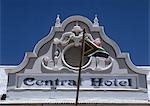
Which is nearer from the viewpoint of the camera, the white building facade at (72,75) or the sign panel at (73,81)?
the white building facade at (72,75)

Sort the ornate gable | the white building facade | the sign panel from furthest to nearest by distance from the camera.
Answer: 1. the sign panel
2. the ornate gable
3. the white building facade

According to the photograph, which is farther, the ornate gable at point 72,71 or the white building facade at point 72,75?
the ornate gable at point 72,71

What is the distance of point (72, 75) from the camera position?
656 inches

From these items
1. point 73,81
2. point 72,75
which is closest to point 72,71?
point 72,75

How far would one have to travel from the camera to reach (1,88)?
1778cm

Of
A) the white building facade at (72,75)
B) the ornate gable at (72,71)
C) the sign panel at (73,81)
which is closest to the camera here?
the white building facade at (72,75)

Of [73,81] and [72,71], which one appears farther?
[72,71]

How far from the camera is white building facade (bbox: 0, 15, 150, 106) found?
1622cm

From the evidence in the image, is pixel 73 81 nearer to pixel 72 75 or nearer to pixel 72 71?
pixel 72 75

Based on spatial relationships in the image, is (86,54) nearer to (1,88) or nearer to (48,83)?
(48,83)

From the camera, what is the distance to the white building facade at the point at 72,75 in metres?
16.2

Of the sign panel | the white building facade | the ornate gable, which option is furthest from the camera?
the sign panel

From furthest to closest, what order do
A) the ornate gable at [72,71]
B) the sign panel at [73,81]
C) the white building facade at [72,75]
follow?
1. the sign panel at [73,81]
2. the ornate gable at [72,71]
3. the white building facade at [72,75]

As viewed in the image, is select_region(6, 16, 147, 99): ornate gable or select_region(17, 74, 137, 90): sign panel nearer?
select_region(6, 16, 147, 99): ornate gable
